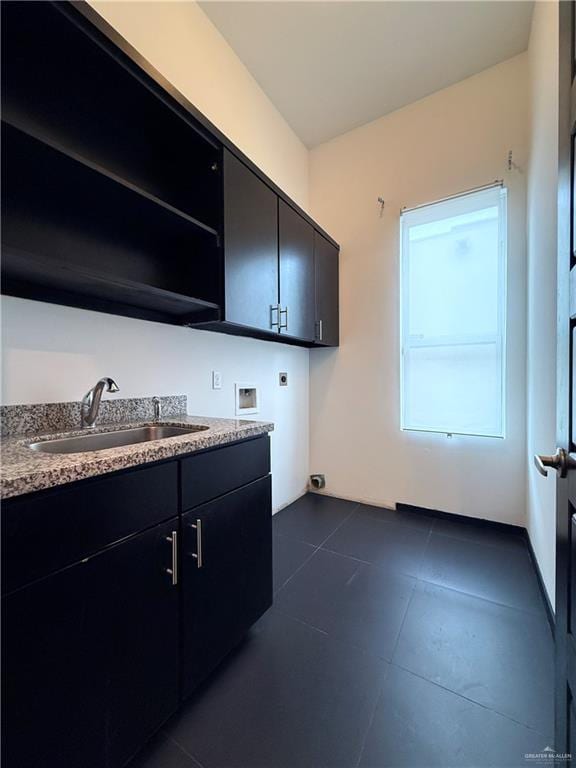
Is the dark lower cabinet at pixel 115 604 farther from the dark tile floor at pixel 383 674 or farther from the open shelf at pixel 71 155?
the open shelf at pixel 71 155

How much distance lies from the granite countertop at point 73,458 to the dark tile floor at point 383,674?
894 millimetres

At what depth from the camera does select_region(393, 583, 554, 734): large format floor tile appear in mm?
1067

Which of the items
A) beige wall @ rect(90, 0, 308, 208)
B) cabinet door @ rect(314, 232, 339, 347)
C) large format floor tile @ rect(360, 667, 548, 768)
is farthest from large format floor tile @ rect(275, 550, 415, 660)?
beige wall @ rect(90, 0, 308, 208)

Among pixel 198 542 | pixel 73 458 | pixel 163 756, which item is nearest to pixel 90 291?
pixel 73 458

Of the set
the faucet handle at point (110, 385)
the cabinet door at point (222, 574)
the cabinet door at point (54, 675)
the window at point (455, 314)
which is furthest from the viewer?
the window at point (455, 314)

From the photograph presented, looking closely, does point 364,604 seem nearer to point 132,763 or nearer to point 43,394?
point 132,763

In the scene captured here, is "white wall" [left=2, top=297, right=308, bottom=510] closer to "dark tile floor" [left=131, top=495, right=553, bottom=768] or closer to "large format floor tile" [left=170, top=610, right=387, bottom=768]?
"dark tile floor" [left=131, top=495, right=553, bottom=768]

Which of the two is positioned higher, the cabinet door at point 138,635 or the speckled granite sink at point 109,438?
the speckled granite sink at point 109,438

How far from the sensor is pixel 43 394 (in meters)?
1.17

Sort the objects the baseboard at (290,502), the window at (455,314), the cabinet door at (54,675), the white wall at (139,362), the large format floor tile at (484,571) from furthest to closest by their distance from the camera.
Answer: the baseboard at (290,502) → the window at (455,314) → the large format floor tile at (484,571) → the white wall at (139,362) → the cabinet door at (54,675)

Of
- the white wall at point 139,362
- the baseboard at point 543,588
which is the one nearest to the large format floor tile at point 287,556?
the white wall at point 139,362

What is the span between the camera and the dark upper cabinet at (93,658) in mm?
647

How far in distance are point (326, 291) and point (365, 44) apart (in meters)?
1.56

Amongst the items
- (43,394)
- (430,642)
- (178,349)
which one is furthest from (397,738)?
A: (178,349)
